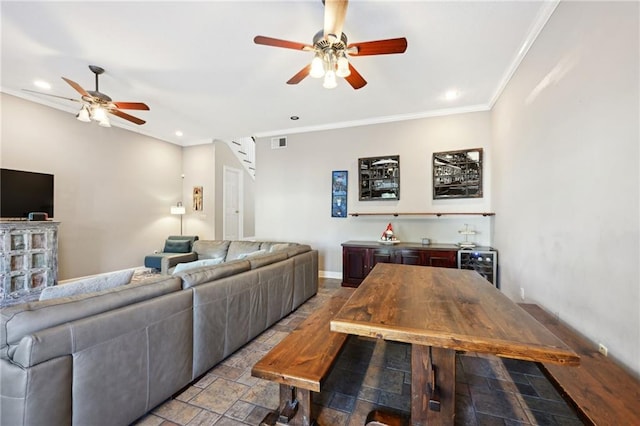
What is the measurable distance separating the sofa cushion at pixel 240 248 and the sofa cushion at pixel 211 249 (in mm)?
126

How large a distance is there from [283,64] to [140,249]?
5.14 metres

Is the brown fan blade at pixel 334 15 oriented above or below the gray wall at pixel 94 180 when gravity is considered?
above

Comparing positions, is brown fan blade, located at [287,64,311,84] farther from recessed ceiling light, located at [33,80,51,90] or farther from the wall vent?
recessed ceiling light, located at [33,80,51,90]

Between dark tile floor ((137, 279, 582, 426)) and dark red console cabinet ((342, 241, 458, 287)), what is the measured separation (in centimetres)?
182

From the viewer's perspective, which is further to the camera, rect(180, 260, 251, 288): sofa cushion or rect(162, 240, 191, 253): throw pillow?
rect(162, 240, 191, 253): throw pillow

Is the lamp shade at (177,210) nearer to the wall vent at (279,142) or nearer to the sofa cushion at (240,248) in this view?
the wall vent at (279,142)

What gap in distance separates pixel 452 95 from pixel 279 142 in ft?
11.1

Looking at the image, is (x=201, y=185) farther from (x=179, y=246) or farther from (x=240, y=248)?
(x=240, y=248)

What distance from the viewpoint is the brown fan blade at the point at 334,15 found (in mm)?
1735

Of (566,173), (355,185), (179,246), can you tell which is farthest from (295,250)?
(179,246)

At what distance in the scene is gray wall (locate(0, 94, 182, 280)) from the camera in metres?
4.06

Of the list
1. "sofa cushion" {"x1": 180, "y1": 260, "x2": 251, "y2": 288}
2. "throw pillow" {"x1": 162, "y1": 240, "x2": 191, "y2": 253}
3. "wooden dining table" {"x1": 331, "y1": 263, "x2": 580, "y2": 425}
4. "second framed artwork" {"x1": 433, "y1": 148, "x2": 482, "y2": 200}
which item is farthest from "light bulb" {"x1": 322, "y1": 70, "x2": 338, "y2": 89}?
"throw pillow" {"x1": 162, "y1": 240, "x2": 191, "y2": 253}

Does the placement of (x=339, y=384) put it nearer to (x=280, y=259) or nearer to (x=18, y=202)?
(x=280, y=259)

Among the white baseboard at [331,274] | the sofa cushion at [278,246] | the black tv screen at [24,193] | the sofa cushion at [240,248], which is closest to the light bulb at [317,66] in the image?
the sofa cushion at [278,246]
